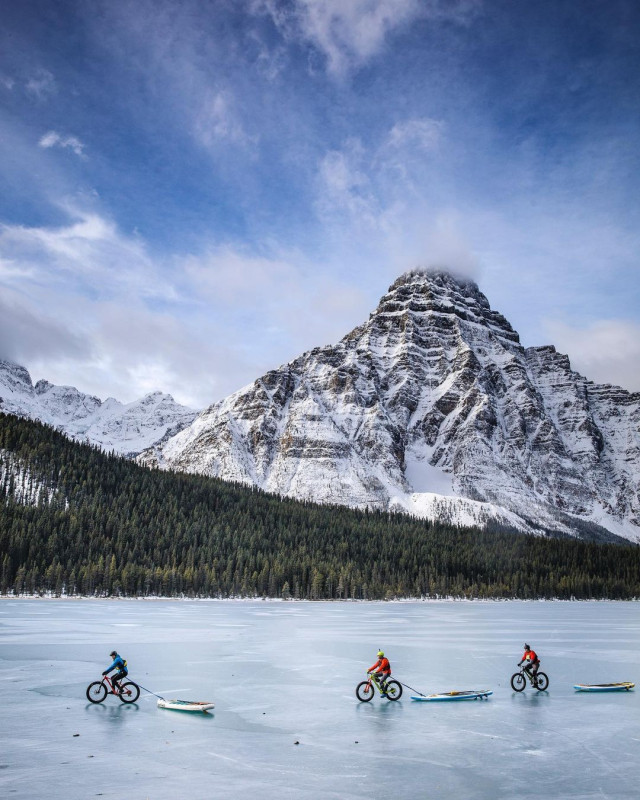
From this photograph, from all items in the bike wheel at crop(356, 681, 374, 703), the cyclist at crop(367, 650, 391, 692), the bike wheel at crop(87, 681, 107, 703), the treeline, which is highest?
the treeline

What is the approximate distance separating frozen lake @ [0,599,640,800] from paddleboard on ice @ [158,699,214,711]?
1.56 ft

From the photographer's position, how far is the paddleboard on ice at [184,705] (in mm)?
27781

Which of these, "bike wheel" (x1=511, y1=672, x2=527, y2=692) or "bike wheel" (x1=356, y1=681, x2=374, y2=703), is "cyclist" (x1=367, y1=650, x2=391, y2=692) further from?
"bike wheel" (x1=511, y1=672, x2=527, y2=692)

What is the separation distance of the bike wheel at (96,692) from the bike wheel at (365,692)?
1170 cm

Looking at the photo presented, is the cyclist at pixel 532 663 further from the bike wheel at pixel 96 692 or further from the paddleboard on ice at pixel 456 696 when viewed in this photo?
the bike wheel at pixel 96 692

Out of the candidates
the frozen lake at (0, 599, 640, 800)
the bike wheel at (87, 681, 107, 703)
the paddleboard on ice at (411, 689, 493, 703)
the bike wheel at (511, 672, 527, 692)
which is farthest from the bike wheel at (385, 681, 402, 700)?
the bike wheel at (87, 681, 107, 703)

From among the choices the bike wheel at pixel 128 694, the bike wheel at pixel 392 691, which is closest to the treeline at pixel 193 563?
the bike wheel at pixel 128 694

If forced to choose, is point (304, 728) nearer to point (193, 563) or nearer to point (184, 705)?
point (184, 705)

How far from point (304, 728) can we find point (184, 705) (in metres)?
5.58

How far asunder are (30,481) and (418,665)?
17754 centimetres

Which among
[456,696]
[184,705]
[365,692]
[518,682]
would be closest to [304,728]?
[184,705]

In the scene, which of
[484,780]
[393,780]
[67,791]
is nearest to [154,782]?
[67,791]

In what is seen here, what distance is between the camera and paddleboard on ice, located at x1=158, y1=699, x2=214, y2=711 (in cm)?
2778

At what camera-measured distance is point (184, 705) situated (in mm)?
28031
